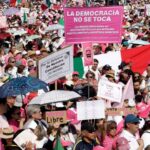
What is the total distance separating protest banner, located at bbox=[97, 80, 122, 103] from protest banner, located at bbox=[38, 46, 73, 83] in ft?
1.74

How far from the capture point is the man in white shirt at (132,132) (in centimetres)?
804

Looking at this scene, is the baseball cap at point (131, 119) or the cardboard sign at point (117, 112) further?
the cardboard sign at point (117, 112)

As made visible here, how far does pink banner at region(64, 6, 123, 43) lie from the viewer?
11.2 meters

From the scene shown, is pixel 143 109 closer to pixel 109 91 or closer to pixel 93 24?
pixel 109 91

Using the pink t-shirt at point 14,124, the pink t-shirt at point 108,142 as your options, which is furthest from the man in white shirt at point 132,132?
the pink t-shirt at point 14,124

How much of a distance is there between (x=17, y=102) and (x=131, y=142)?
197 cm

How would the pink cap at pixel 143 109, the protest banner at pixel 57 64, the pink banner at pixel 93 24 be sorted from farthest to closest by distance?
the pink banner at pixel 93 24 < the pink cap at pixel 143 109 < the protest banner at pixel 57 64

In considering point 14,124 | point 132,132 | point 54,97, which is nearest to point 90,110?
point 54,97

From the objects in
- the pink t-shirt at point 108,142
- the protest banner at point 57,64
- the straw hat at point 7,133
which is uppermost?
the protest banner at point 57,64

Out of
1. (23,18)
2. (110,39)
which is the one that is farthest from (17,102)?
(23,18)

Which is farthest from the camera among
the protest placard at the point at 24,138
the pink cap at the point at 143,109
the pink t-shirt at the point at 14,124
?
→ the pink cap at the point at 143,109

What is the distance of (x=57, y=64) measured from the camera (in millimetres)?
9477

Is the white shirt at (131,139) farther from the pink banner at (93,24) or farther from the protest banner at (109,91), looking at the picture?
the pink banner at (93,24)

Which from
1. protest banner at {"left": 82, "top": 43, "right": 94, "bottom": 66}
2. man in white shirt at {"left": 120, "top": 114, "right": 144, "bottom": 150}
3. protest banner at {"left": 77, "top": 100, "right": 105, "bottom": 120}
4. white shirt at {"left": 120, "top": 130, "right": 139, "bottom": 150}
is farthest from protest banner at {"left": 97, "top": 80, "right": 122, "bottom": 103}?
protest banner at {"left": 82, "top": 43, "right": 94, "bottom": 66}
